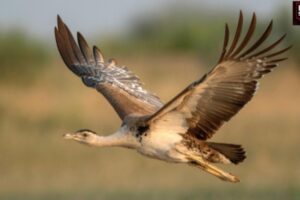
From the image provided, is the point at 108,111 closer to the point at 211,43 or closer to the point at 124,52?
the point at 124,52

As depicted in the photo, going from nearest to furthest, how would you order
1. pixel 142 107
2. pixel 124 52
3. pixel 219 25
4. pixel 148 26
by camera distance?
pixel 142 107 < pixel 124 52 < pixel 219 25 < pixel 148 26

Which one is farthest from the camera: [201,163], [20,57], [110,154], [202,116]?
[20,57]

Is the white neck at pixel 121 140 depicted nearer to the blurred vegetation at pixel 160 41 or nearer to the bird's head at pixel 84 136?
the bird's head at pixel 84 136

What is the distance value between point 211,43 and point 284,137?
53.0 feet

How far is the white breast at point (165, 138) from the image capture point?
9930 millimetres

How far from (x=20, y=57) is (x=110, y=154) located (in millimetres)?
9628

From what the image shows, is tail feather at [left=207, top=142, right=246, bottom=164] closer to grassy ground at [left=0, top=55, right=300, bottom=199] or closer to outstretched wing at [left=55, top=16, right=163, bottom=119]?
outstretched wing at [left=55, top=16, right=163, bottom=119]

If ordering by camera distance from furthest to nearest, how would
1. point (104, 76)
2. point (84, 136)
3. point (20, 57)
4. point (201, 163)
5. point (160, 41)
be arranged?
point (160, 41), point (20, 57), point (104, 76), point (84, 136), point (201, 163)

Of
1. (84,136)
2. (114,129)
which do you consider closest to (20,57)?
(114,129)

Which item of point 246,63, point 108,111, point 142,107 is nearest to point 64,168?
point 108,111

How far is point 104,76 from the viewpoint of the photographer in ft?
38.9

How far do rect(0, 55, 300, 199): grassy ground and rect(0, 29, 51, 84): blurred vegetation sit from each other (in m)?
0.33

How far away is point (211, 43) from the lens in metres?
35.6

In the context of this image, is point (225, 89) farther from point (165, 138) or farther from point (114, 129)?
point (114, 129)
